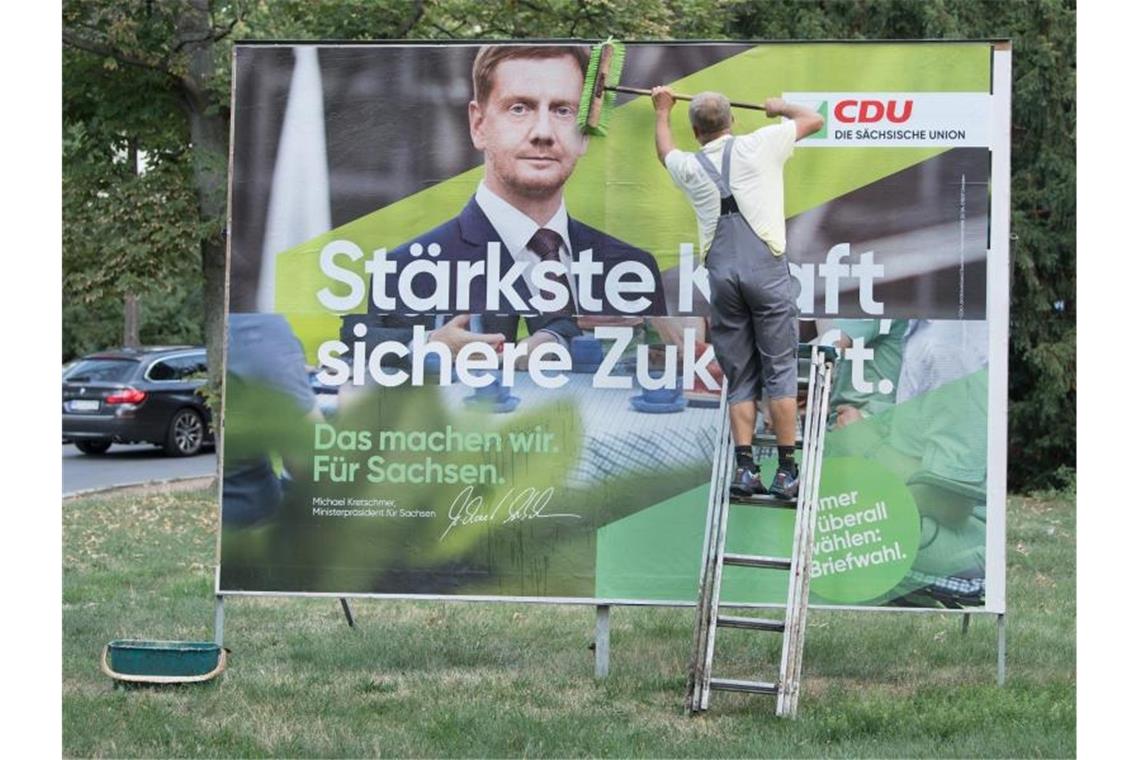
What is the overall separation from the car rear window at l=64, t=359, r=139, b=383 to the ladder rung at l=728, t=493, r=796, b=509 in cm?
1689

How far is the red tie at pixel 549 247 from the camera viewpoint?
8141 millimetres

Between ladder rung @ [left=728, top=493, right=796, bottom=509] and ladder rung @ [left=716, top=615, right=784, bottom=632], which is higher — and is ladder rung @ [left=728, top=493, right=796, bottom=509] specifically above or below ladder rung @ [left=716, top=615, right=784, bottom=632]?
above

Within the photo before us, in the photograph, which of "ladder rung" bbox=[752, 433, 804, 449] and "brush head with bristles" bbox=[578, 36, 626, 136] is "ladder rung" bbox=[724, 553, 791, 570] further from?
"brush head with bristles" bbox=[578, 36, 626, 136]

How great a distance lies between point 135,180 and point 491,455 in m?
9.45

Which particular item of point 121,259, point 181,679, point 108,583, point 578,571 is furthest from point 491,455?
point 121,259

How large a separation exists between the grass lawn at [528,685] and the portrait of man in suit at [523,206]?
6.41ft

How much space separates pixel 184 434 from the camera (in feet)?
77.0

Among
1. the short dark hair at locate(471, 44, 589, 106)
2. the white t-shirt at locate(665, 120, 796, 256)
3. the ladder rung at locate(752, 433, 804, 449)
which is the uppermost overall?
the short dark hair at locate(471, 44, 589, 106)

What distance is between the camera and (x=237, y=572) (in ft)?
27.2

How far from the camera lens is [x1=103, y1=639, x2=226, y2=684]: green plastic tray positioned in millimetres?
7867

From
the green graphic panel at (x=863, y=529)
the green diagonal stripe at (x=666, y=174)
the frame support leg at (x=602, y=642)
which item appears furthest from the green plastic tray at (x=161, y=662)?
the green graphic panel at (x=863, y=529)

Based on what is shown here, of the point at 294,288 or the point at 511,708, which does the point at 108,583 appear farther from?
the point at 511,708

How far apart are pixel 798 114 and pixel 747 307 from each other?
1089 mm
